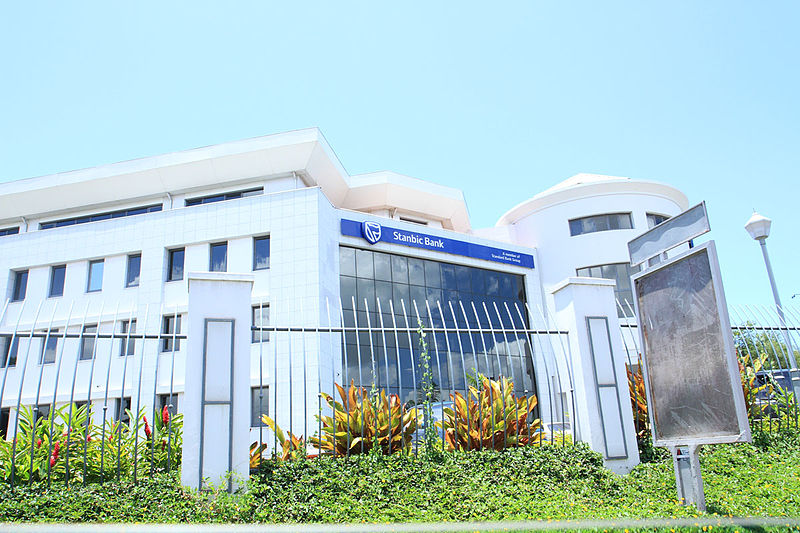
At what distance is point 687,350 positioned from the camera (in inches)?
231

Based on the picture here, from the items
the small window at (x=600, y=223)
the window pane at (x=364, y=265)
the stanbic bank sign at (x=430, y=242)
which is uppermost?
the small window at (x=600, y=223)

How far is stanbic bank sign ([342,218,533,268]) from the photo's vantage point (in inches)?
982

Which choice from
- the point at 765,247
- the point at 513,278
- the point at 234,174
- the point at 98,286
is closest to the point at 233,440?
the point at 765,247

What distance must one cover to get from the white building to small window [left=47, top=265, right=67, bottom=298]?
86 mm

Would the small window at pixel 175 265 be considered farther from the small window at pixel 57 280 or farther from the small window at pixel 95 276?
the small window at pixel 57 280

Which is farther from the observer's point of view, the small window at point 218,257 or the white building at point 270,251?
the small window at point 218,257

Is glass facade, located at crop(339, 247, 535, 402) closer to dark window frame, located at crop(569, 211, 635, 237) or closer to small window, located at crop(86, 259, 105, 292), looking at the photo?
dark window frame, located at crop(569, 211, 635, 237)

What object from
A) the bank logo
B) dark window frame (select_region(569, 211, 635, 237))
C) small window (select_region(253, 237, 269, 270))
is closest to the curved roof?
dark window frame (select_region(569, 211, 635, 237))

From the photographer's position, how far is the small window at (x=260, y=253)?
2355 cm

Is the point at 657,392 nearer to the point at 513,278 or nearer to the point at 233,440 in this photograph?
the point at 233,440

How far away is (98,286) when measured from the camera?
990 inches

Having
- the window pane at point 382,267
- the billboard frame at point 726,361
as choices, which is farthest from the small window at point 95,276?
the billboard frame at point 726,361

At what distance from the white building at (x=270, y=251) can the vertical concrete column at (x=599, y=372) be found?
11368mm

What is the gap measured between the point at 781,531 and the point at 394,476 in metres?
3.64
